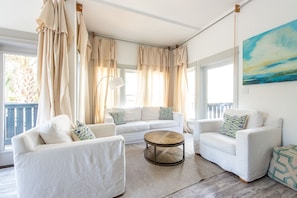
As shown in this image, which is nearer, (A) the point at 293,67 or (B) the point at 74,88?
(A) the point at 293,67

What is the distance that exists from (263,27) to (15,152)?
140 inches

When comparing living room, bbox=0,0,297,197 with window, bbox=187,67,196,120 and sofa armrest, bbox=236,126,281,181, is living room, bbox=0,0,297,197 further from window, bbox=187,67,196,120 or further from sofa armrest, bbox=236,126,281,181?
window, bbox=187,67,196,120

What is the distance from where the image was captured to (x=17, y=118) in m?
2.26

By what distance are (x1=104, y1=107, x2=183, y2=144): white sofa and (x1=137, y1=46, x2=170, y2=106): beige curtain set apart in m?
0.39

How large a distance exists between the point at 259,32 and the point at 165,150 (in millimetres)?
2649

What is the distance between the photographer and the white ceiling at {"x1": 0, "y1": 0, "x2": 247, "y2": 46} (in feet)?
6.73

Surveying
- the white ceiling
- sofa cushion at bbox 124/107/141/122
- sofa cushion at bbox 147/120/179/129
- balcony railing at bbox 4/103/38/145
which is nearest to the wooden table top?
sofa cushion at bbox 147/120/179/129

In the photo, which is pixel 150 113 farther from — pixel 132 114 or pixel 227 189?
pixel 227 189

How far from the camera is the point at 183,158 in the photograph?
2.35 m

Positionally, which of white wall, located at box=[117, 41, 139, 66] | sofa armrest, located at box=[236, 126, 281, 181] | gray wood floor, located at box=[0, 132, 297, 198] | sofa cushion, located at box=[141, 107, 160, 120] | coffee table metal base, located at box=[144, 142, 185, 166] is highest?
white wall, located at box=[117, 41, 139, 66]

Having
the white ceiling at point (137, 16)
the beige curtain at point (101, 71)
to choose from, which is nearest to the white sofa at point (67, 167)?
the white ceiling at point (137, 16)

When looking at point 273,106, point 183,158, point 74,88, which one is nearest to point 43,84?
point 74,88

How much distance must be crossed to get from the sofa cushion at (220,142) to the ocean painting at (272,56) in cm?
114

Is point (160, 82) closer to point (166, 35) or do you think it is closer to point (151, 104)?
point (151, 104)
